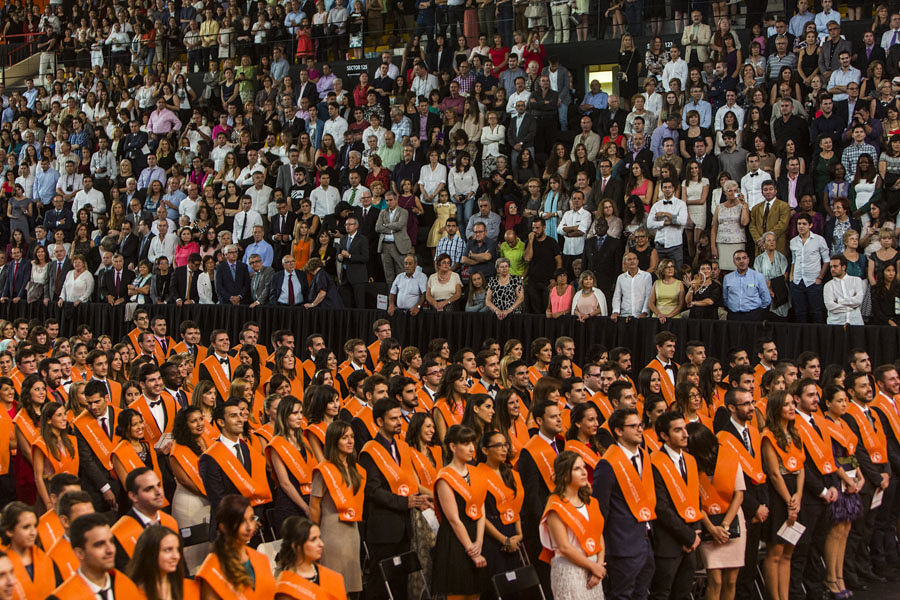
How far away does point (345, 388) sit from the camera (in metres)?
12.1

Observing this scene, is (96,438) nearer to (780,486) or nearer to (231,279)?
(780,486)

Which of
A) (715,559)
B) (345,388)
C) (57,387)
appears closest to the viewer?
(715,559)

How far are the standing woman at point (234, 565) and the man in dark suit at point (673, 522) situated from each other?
101 inches

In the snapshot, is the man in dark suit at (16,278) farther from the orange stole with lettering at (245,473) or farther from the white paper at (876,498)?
the white paper at (876,498)

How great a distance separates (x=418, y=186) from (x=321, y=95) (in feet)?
14.8

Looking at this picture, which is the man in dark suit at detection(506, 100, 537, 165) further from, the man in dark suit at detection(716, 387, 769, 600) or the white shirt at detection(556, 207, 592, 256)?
the man in dark suit at detection(716, 387, 769, 600)

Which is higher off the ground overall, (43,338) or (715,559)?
(43,338)

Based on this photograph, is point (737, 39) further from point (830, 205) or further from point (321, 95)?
point (321, 95)

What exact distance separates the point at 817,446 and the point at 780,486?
1.67 feet

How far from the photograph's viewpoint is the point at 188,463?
7.97 m

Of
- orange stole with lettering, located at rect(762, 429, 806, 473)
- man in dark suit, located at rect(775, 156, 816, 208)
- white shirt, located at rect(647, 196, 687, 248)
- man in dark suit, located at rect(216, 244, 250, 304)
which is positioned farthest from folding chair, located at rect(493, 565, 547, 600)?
man in dark suit, located at rect(216, 244, 250, 304)

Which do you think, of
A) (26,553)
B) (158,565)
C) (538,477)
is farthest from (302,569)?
(538,477)

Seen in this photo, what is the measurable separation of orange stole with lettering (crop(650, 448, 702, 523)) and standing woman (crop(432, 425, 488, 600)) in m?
1.12

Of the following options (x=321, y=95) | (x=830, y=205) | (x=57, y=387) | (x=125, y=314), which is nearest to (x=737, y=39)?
(x=830, y=205)
